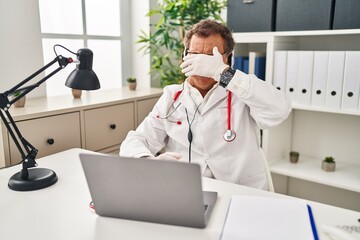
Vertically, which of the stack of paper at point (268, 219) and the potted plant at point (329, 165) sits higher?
the stack of paper at point (268, 219)

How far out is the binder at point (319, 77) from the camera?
79.0 inches

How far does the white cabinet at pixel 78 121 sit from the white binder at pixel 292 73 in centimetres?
94

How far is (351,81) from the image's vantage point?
1.93m

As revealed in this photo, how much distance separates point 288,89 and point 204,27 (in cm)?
96

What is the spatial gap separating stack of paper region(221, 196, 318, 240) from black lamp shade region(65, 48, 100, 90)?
0.63 meters

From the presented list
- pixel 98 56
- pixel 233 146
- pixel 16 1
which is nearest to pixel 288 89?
pixel 233 146

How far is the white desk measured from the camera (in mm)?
922

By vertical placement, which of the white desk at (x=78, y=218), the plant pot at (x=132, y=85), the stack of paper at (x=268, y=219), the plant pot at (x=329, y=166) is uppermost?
the plant pot at (x=132, y=85)

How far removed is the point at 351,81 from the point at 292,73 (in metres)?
0.34

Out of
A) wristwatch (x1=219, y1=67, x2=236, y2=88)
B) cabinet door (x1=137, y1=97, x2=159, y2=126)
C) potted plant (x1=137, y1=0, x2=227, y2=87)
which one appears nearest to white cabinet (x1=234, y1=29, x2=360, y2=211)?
potted plant (x1=137, y1=0, x2=227, y2=87)

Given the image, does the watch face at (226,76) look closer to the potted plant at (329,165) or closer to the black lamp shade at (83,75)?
the black lamp shade at (83,75)

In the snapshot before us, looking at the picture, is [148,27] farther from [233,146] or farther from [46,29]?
[233,146]

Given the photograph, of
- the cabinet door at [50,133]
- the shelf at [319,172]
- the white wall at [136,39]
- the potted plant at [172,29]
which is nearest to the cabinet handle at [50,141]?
the cabinet door at [50,133]

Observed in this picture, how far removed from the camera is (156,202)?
915mm
